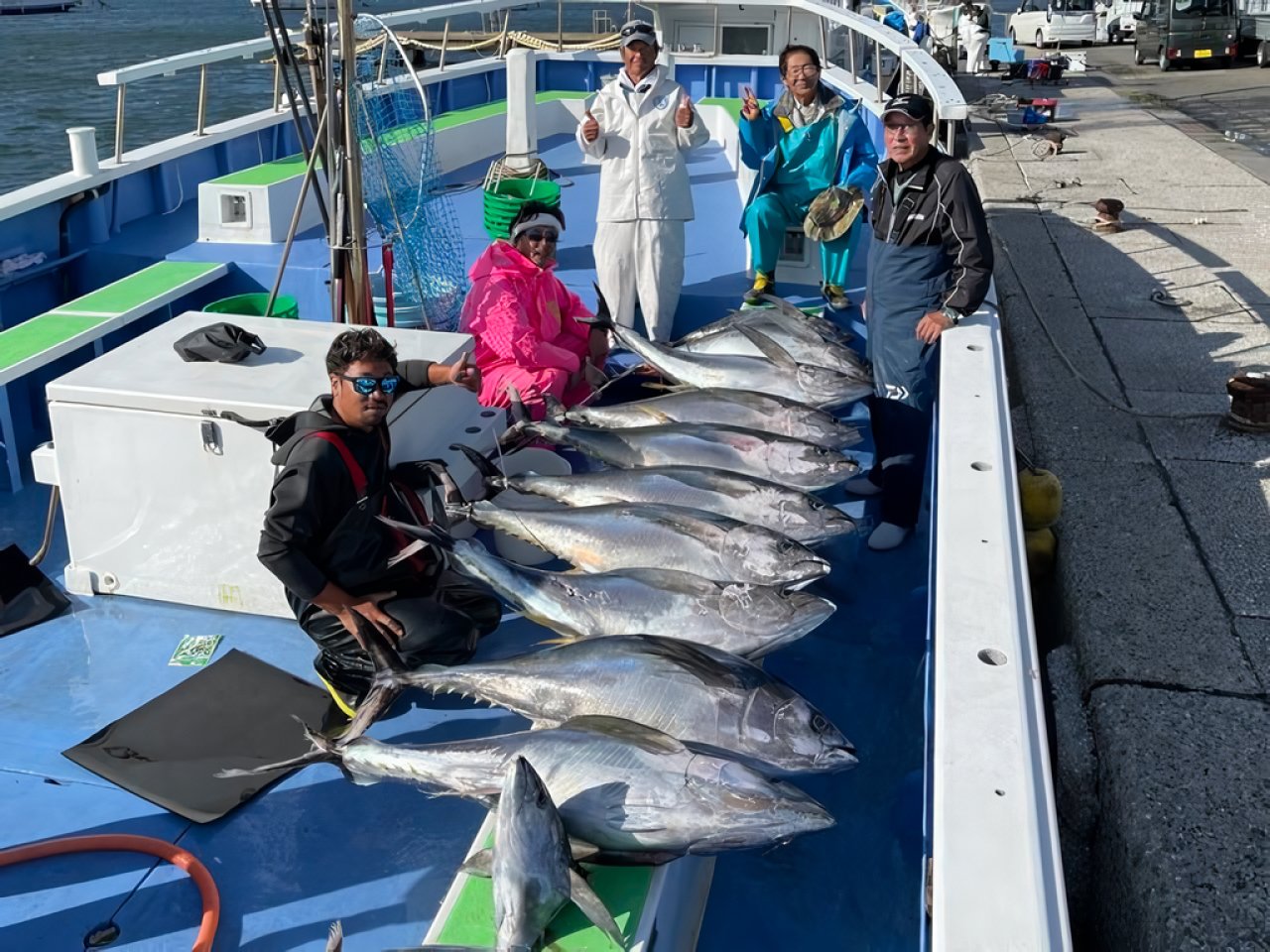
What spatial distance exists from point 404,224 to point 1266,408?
15.3 ft

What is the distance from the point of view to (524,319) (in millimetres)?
4895

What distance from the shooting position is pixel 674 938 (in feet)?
8.18

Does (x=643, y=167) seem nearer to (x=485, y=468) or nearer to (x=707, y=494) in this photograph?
(x=485, y=468)

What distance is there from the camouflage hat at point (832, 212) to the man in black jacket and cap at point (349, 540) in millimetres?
3318

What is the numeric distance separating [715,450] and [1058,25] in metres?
36.5

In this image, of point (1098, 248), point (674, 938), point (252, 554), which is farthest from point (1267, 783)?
point (1098, 248)

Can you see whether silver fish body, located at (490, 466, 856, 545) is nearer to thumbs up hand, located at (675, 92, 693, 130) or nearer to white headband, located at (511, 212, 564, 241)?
white headband, located at (511, 212, 564, 241)

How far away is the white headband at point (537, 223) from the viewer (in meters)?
4.83

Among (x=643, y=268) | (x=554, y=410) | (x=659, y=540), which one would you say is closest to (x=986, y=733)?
(x=659, y=540)

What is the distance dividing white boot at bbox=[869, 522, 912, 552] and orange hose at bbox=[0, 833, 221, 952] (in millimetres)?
2646

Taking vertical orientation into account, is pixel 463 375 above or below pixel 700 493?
above

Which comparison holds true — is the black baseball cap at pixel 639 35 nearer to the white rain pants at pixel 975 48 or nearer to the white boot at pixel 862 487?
the white boot at pixel 862 487

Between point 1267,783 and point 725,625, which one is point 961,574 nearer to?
point 725,625

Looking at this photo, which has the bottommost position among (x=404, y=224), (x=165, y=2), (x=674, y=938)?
(x=674, y=938)
